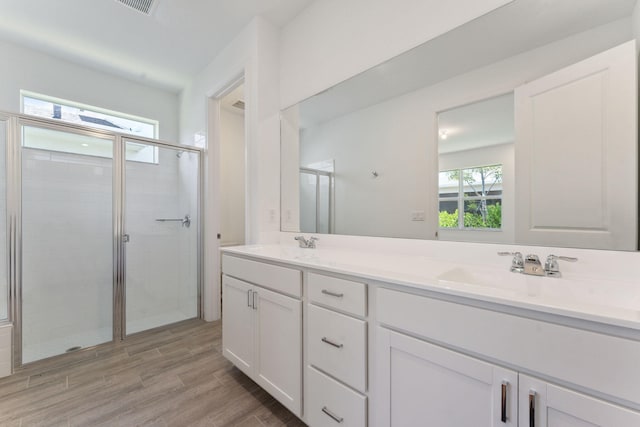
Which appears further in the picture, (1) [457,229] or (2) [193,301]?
(2) [193,301]

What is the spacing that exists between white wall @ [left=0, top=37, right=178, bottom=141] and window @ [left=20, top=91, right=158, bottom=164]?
0.07m

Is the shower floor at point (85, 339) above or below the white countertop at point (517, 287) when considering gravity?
below

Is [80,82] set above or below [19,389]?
above

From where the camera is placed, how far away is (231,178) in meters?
3.59

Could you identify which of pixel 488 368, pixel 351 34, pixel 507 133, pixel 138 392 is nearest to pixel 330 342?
pixel 488 368

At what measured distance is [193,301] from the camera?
9.23ft

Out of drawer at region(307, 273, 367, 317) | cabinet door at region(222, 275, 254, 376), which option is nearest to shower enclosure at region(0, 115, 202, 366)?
cabinet door at region(222, 275, 254, 376)

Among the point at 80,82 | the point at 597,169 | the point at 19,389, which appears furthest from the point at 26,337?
the point at 597,169

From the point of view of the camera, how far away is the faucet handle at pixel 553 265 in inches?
37.2

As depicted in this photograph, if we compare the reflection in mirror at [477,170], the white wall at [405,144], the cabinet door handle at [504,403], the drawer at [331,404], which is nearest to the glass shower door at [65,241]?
the white wall at [405,144]

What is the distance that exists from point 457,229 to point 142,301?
2.88 meters

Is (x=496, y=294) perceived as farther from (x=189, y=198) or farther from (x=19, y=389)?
(x=189, y=198)

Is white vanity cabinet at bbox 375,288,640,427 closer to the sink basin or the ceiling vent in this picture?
the sink basin

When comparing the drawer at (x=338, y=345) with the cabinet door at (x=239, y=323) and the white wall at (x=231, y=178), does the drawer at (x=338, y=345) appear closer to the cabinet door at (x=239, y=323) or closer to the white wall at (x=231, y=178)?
the cabinet door at (x=239, y=323)
